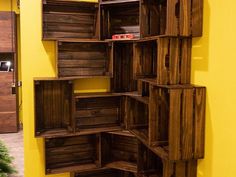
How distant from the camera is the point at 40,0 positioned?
269 cm

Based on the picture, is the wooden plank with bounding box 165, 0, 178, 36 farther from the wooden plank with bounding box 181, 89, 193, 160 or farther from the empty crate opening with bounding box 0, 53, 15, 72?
the empty crate opening with bounding box 0, 53, 15, 72

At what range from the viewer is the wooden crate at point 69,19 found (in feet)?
8.99

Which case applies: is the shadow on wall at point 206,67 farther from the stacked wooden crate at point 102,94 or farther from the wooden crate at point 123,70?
the wooden crate at point 123,70

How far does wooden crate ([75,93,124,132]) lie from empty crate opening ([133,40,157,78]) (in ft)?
1.21

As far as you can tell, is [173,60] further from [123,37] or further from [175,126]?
[123,37]

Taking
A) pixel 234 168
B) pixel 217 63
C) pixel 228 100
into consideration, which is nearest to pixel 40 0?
pixel 217 63

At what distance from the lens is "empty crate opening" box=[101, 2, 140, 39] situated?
113 inches

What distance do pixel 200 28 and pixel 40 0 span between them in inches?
59.0

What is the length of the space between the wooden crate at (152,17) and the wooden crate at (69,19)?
12 cm

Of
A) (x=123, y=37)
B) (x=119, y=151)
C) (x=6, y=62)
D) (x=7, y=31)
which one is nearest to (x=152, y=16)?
(x=123, y=37)

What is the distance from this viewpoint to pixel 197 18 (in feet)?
6.62

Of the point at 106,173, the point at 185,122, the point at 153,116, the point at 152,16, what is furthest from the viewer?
the point at 106,173

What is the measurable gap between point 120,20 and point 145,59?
56 cm

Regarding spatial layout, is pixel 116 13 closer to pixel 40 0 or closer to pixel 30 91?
pixel 40 0
